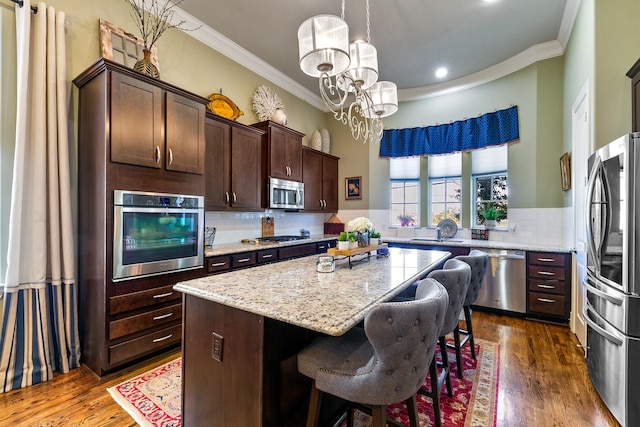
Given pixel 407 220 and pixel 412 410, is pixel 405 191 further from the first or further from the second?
pixel 412 410

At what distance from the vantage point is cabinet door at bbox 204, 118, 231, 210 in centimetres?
329

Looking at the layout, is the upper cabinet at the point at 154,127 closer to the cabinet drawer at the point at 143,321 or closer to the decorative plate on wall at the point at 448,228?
the cabinet drawer at the point at 143,321

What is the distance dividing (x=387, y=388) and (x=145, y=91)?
9.19 ft

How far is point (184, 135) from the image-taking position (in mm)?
2773

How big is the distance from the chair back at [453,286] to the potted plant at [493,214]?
300cm

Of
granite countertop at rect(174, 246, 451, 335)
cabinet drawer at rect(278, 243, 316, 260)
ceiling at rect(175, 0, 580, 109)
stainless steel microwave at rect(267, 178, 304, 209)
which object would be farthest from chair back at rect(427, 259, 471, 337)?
ceiling at rect(175, 0, 580, 109)

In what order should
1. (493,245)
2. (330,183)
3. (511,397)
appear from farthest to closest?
(330,183)
(493,245)
(511,397)

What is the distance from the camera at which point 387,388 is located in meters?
1.12

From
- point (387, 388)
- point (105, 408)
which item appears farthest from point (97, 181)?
point (387, 388)

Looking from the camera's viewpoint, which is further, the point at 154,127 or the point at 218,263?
the point at 218,263

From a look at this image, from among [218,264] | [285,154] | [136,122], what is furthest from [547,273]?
[136,122]

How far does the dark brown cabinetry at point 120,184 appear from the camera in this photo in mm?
2258

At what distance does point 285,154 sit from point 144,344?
289 centimetres

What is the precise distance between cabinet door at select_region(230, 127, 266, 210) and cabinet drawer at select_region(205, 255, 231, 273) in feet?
2.47
